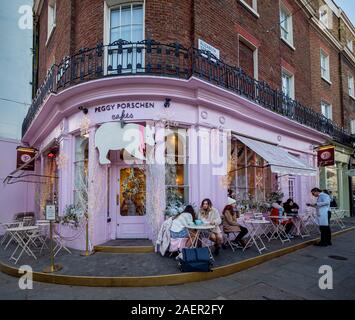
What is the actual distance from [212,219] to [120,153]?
322cm

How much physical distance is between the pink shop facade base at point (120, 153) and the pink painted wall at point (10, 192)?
5.35 meters

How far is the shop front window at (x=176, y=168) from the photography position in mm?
7375

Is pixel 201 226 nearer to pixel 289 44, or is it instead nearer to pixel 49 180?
pixel 49 180

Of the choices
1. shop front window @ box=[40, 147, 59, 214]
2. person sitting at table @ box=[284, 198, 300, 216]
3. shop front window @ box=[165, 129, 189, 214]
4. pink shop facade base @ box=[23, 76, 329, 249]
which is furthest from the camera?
shop front window @ box=[40, 147, 59, 214]

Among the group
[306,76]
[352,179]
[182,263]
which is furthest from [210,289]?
[352,179]

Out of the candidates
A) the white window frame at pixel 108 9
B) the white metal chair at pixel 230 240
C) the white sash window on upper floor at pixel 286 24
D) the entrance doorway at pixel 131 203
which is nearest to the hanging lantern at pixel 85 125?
the entrance doorway at pixel 131 203

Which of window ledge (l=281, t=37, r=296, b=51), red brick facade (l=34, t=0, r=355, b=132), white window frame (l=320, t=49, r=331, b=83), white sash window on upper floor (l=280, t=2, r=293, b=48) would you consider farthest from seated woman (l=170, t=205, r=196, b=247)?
white window frame (l=320, t=49, r=331, b=83)

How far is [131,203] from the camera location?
7684 millimetres

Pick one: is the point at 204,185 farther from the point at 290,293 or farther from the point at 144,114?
the point at 290,293

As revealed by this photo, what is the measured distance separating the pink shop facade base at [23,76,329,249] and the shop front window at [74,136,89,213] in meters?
0.03

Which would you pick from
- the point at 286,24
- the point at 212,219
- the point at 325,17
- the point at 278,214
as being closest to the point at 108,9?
the point at 212,219

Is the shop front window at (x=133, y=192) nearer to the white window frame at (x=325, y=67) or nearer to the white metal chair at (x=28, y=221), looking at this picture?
the white metal chair at (x=28, y=221)

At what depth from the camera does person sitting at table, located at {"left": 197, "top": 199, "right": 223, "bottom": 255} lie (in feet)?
21.5

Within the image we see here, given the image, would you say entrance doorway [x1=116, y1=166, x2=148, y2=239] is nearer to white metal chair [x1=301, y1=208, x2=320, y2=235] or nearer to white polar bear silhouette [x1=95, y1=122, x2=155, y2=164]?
white polar bear silhouette [x1=95, y1=122, x2=155, y2=164]
